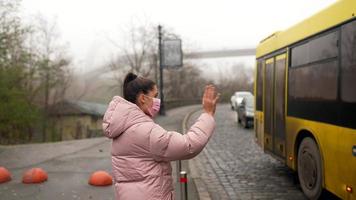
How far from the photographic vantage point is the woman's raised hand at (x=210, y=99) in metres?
3.06

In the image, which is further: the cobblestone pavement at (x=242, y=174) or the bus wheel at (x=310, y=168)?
the cobblestone pavement at (x=242, y=174)

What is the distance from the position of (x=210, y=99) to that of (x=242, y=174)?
25.4ft

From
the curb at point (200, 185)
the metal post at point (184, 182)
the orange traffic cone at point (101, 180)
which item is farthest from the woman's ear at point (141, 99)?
the orange traffic cone at point (101, 180)

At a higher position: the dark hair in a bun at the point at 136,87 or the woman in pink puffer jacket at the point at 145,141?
the dark hair in a bun at the point at 136,87

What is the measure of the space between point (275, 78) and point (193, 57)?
57.9 m

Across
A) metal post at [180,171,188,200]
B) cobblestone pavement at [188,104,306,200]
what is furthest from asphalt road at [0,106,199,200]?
metal post at [180,171,188,200]

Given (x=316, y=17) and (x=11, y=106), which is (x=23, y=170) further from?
(x=11, y=106)

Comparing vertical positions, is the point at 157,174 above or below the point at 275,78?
below

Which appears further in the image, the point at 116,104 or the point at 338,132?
the point at 338,132

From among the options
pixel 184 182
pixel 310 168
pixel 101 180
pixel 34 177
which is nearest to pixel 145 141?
pixel 184 182

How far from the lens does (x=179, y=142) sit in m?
2.94

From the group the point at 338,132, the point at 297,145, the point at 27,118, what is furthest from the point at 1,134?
the point at 338,132

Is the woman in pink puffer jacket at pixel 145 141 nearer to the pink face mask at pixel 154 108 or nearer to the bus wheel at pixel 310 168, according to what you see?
the pink face mask at pixel 154 108

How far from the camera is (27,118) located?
93.3 ft
